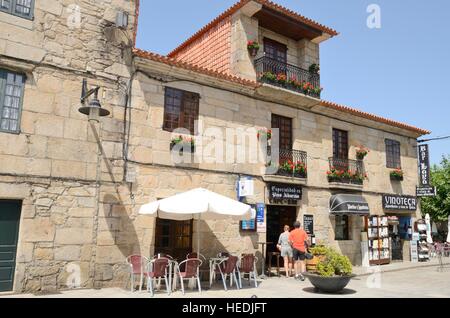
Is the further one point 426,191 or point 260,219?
point 426,191

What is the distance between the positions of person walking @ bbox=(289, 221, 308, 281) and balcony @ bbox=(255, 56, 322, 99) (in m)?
4.78

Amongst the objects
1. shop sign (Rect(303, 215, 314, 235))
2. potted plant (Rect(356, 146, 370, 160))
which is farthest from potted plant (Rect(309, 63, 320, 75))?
shop sign (Rect(303, 215, 314, 235))

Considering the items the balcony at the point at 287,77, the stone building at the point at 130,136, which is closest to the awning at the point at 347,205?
the stone building at the point at 130,136

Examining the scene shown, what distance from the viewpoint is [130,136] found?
31.1ft

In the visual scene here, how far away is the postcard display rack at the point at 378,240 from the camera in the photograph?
1448cm

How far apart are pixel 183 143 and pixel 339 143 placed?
7.16 metres

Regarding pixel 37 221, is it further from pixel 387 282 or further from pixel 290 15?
pixel 290 15

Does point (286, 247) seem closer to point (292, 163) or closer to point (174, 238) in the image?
point (292, 163)

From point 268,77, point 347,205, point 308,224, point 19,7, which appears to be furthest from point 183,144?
point 347,205

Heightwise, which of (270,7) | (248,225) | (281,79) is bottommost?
(248,225)

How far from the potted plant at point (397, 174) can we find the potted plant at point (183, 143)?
9844mm

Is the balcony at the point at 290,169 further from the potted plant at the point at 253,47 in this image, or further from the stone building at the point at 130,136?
the potted plant at the point at 253,47
